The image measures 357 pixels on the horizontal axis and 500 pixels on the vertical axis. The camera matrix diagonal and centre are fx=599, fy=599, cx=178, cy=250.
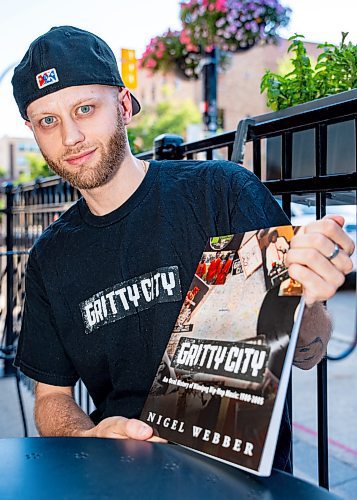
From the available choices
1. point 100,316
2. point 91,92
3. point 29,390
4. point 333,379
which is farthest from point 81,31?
point 333,379

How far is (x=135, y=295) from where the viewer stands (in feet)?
4.78

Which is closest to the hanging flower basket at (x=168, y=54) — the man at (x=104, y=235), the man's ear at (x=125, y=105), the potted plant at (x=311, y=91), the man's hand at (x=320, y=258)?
the potted plant at (x=311, y=91)

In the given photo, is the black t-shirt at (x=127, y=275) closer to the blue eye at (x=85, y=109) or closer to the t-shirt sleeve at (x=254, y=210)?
the t-shirt sleeve at (x=254, y=210)

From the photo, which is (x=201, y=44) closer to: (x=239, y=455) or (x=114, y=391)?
(x=114, y=391)

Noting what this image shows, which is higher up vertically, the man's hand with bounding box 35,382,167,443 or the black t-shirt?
the black t-shirt

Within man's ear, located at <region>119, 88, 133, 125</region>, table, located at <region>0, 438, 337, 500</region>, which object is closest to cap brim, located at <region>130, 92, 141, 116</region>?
man's ear, located at <region>119, 88, 133, 125</region>

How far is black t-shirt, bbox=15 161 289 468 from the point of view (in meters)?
1.44

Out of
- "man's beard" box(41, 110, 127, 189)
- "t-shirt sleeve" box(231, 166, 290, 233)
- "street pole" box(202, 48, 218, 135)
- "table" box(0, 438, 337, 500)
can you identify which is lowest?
"table" box(0, 438, 337, 500)

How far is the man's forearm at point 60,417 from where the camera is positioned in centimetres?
140

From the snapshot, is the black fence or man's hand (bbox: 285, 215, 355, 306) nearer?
man's hand (bbox: 285, 215, 355, 306)

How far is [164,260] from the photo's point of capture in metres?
1.46

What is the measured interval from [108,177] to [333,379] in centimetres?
381

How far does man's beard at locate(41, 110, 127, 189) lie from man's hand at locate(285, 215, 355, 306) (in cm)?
74

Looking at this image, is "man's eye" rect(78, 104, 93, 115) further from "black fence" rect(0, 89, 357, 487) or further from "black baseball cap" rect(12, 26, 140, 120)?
"black fence" rect(0, 89, 357, 487)
